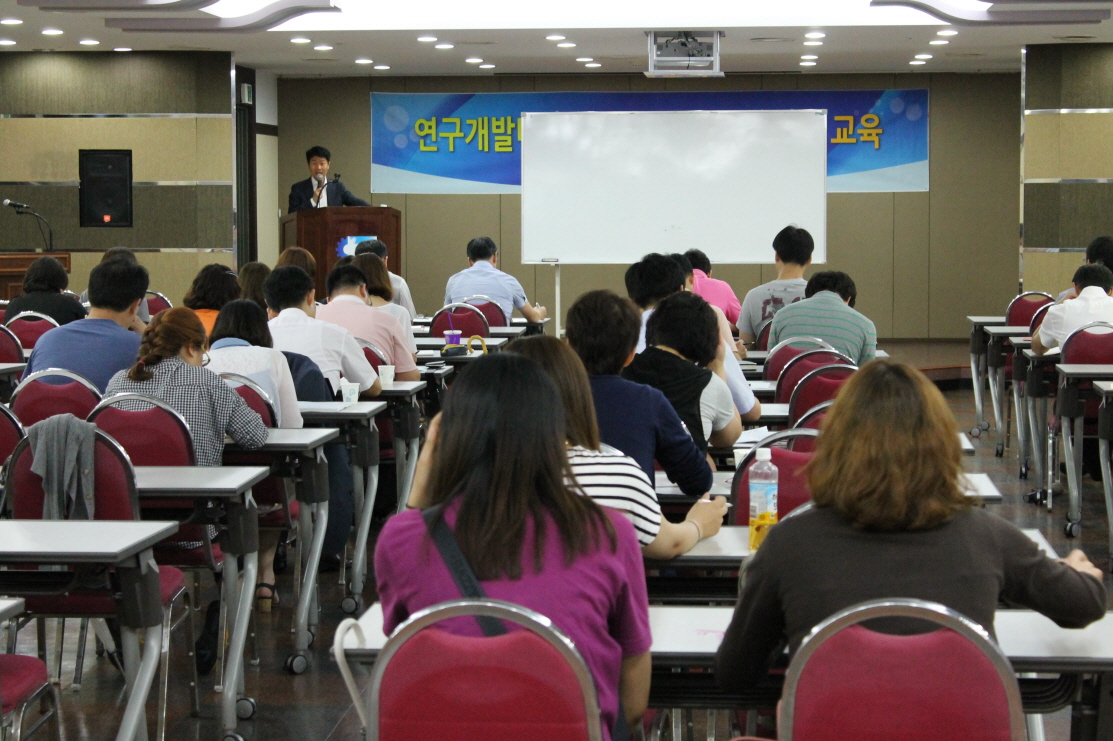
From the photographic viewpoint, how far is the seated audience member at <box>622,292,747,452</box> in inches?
151

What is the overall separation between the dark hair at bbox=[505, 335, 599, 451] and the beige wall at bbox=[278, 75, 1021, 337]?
1141 centimetres

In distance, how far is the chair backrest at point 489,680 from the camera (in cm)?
172

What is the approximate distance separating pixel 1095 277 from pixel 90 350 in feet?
16.8

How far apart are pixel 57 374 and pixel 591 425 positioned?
2494 mm

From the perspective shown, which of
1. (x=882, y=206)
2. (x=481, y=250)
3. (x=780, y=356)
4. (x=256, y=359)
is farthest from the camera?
(x=882, y=206)

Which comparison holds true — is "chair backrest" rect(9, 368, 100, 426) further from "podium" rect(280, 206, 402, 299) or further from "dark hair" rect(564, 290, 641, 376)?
"podium" rect(280, 206, 402, 299)

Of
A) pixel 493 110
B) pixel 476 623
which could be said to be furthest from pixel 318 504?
pixel 493 110

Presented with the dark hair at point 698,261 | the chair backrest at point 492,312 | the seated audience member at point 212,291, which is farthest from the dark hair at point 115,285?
the chair backrest at point 492,312

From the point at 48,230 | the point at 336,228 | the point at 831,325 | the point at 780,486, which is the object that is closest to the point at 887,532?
the point at 780,486

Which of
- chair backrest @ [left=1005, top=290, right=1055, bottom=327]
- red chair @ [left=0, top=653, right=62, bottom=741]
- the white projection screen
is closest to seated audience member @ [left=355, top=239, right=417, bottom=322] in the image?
the white projection screen

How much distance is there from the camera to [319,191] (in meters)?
11.6

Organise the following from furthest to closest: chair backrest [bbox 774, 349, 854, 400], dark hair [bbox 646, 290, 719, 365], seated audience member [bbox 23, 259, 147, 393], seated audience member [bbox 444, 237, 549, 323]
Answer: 1. seated audience member [bbox 444, 237, 549, 323]
2. chair backrest [bbox 774, 349, 854, 400]
3. seated audience member [bbox 23, 259, 147, 393]
4. dark hair [bbox 646, 290, 719, 365]

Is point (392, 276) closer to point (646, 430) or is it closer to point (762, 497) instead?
point (646, 430)

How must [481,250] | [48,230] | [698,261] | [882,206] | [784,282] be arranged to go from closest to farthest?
[784,282]
[698,261]
[481,250]
[48,230]
[882,206]
